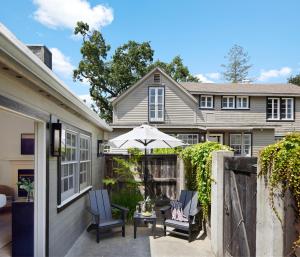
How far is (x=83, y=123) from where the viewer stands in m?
7.01

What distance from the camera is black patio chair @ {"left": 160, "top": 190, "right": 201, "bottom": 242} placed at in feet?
19.9

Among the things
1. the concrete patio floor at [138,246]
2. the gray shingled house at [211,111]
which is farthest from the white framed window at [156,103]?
the concrete patio floor at [138,246]

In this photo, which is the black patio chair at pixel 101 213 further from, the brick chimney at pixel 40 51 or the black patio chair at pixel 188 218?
the brick chimney at pixel 40 51

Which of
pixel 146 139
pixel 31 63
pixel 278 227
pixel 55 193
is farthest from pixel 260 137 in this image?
pixel 31 63

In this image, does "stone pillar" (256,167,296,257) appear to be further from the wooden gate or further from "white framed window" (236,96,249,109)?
"white framed window" (236,96,249,109)

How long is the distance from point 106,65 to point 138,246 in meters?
23.1

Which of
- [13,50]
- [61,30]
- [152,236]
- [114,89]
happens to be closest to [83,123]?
[152,236]

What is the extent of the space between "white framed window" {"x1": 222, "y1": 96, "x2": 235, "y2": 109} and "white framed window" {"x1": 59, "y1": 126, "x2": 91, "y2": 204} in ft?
41.8

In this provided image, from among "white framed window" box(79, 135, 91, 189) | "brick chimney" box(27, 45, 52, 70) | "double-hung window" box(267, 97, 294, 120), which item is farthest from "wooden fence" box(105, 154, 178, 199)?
"double-hung window" box(267, 97, 294, 120)

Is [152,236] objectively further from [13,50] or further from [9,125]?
[13,50]

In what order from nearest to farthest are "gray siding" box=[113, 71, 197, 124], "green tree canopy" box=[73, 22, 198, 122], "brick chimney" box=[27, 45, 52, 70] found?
"brick chimney" box=[27, 45, 52, 70] < "gray siding" box=[113, 71, 197, 124] < "green tree canopy" box=[73, 22, 198, 122]

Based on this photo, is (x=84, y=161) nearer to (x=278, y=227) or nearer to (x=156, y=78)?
(x=278, y=227)

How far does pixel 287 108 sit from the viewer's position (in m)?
19.0

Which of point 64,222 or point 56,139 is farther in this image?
point 64,222
